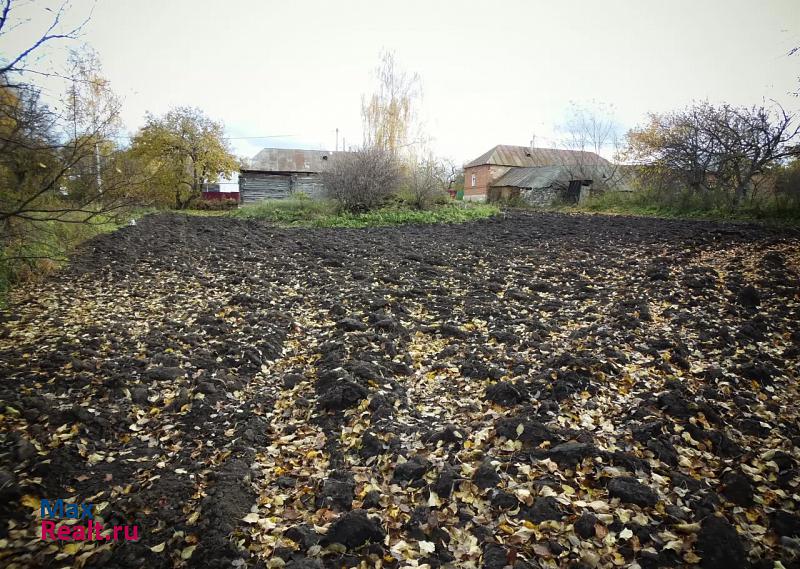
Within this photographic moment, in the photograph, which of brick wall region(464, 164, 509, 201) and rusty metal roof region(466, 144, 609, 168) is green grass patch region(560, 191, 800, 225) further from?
rusty metal roof region(466, 144, 609, 168)

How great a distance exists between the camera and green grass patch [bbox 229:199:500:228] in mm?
15227

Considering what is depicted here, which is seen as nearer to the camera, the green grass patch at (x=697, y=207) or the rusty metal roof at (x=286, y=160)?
the green grass patch at (x=697, y=207)

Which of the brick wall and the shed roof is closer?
the shed roof

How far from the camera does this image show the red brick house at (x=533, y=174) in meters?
26.0

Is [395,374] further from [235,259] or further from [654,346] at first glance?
[235,259]

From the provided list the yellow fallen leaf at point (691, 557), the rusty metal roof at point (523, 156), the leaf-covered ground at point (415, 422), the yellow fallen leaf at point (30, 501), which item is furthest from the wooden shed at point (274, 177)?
the yellow fallen leaf at point (691, 557)

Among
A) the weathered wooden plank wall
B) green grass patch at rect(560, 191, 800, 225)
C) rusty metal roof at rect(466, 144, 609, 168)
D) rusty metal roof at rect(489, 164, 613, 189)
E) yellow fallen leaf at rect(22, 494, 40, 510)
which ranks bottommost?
yellow fallen leaf at rect(22, 494, 40, 510)

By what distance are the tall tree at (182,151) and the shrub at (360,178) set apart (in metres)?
14.4

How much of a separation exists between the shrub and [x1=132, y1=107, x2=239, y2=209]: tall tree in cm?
1443

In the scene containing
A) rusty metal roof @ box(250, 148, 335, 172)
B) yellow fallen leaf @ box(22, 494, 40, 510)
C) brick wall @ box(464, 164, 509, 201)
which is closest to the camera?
yellow fallen leaf @ box(22, 494, 40, 510)

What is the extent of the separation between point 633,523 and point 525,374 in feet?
5.81

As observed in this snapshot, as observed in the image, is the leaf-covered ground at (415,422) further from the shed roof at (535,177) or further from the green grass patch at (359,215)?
the shed roof at (535,177)

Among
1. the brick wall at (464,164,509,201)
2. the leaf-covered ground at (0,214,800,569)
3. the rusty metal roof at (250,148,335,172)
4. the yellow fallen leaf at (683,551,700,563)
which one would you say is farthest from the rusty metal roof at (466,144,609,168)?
the yellow fallen leaf at (683,551,700,563)

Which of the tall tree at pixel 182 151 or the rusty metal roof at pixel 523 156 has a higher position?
the rusty metal roof at pixel 523 156
